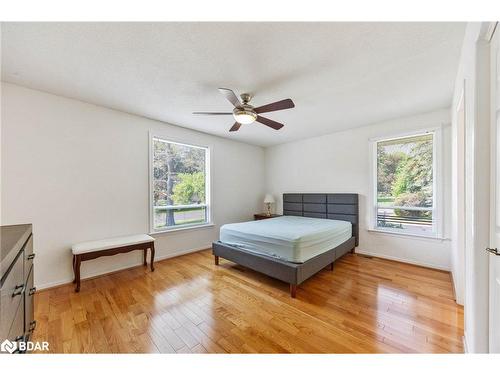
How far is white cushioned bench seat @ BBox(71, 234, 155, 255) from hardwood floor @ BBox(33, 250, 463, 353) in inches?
20.0

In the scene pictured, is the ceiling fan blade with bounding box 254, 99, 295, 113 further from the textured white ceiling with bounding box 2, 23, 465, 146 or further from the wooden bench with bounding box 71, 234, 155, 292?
the wooden bench with bounding box 71, 234, 155, 292

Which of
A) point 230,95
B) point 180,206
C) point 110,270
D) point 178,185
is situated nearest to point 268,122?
point 230,95

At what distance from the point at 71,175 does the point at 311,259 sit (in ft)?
11.4

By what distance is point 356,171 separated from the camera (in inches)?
157

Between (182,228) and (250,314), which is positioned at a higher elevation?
(182,228)

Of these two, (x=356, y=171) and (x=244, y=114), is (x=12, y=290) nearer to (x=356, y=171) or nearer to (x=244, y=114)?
(x=244, y=114)

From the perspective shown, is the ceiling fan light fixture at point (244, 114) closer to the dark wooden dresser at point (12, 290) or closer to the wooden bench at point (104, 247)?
the dark wooden dresser at point (12, 290)

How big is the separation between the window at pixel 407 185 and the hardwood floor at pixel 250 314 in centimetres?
81

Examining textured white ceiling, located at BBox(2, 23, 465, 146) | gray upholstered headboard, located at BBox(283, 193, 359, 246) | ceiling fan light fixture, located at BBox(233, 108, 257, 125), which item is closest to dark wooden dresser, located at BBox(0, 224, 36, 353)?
textured white ceiling, located at BBox(2, 23, 465, 146)

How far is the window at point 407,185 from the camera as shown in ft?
10.6

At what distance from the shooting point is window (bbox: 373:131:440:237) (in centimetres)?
322

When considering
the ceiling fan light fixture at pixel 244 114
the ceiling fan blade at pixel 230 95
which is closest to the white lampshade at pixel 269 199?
the ceiling fan light fixture at pixel 244 114

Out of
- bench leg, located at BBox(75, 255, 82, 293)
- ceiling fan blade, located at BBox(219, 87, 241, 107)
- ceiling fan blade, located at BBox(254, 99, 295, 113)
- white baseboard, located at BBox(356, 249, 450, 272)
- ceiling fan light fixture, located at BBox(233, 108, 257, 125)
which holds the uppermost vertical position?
ceiling fan blade, located at BBox(219, 87, 241, 107)

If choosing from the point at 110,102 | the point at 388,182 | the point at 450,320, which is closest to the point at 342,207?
the point at 388,182
